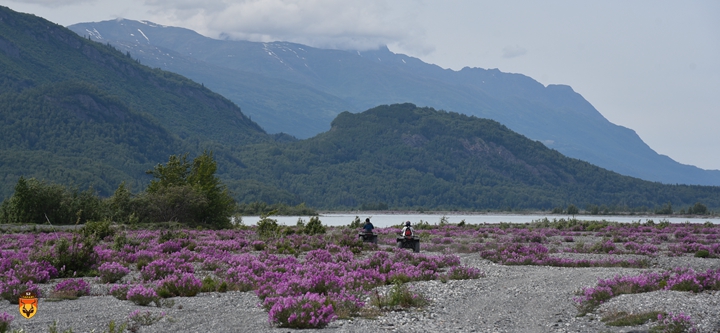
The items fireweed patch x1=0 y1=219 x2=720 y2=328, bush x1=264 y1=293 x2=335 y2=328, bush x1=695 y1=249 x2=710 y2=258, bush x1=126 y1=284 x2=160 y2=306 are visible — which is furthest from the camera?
bush x1=695 y1=249 x2=710 y2=258

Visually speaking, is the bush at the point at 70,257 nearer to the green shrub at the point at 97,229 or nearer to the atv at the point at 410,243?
the green shrub at the point at 97,229

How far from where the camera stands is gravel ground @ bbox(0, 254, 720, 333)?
1275 centimetres

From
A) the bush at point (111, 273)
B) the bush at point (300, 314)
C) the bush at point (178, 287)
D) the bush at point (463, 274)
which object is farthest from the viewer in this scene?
the bush at point (463, 274)

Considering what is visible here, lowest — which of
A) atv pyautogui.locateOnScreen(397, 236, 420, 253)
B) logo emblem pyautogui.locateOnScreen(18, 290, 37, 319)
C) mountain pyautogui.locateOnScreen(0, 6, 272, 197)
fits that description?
logo emblem pyautogui.locateOnScreen(18, 290, 37, 319)

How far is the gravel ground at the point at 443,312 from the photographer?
12750mm

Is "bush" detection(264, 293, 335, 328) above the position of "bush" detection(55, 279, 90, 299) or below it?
above

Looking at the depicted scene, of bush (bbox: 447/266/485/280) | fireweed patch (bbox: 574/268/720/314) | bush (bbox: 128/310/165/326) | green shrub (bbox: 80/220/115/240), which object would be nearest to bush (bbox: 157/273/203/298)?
bush (bbox: 128/310/165/326)

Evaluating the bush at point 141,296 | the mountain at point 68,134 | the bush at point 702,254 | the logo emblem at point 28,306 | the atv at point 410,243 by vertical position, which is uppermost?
the mountain at point 68,134

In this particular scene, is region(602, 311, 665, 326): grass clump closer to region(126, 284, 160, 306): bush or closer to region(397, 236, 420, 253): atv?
region(126, 284, 160, 306): bush

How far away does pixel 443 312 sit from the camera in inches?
578

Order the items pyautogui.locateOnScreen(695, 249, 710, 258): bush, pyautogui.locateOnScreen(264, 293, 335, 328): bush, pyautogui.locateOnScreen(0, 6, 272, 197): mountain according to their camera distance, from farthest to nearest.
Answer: pyautogui.locateOnScreen(0, 6, 272, 197): mountain → pyautogui.locateOnScreen(695, 249, 710, 258): bush → pyautogui.locateOnScreen(264, 293, 335, 328): bush

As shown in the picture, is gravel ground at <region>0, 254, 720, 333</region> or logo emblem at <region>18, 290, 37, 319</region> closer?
logo emblem at <region>18, 290, 37, 319</region>

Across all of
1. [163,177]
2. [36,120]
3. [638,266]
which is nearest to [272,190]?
[36,120]

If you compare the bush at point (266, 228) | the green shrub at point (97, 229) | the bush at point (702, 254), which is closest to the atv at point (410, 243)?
the bush at point (266, 228)
